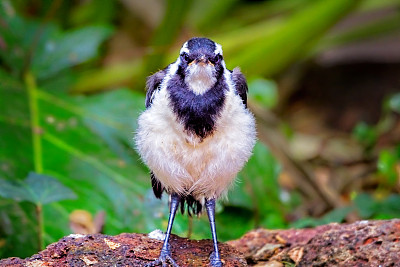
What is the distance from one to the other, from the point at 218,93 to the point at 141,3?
4060 mm

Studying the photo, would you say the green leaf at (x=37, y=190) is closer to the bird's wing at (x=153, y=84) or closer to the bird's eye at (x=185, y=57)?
the bird's wing at (x=153, y=84)

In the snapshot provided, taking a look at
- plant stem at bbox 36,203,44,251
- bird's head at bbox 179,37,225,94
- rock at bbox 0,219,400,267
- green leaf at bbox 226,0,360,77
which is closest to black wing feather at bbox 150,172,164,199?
rock at bbox 0,219,400,267

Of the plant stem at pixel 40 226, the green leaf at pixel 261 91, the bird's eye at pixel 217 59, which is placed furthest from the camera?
the green leaf at pixel 261 91

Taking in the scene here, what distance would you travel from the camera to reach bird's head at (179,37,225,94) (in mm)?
2754

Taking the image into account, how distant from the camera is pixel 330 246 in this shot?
288 cm

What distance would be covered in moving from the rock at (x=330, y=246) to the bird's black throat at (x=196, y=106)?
0.69 m

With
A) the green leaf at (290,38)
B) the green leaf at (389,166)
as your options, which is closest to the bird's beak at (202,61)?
the green leaf at (389,166)

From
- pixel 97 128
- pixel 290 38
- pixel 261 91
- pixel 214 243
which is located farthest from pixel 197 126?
pixel 290 38

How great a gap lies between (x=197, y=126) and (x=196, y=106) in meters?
0.09

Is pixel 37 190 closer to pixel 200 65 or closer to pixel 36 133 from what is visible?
pixel 36 133

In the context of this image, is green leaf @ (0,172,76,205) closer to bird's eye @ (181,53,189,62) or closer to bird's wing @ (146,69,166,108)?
bird's wing @ (146,69,166,108)

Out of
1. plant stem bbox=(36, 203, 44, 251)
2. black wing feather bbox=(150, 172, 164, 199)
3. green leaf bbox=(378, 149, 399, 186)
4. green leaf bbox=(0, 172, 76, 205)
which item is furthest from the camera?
green leaf bbox=(378, 149, 399, 186)

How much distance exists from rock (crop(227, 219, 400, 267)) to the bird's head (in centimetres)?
83

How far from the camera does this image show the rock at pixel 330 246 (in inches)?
108
